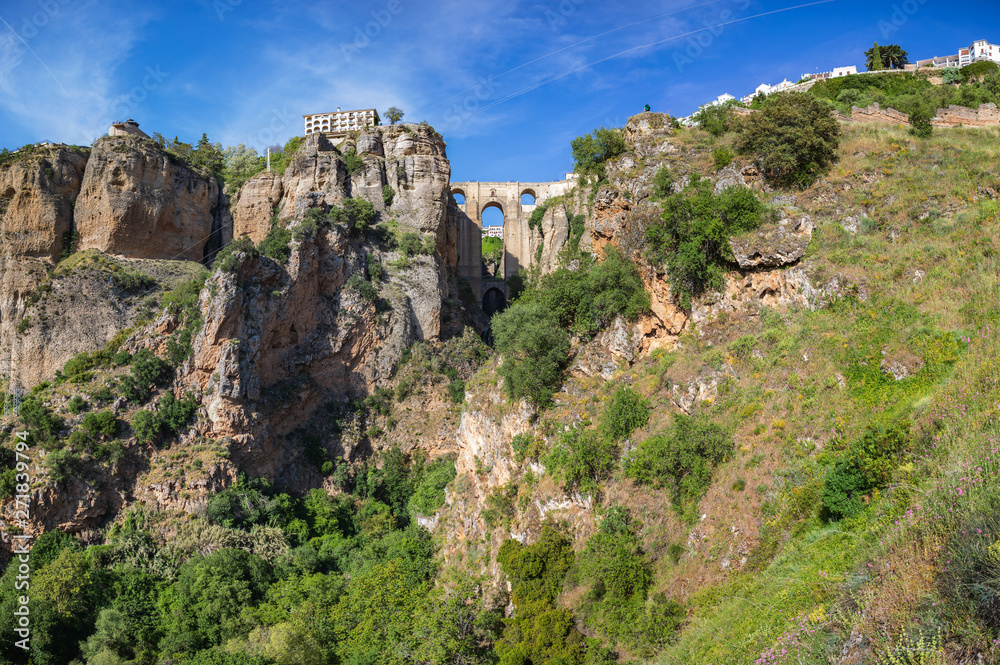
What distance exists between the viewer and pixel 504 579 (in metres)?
23.9

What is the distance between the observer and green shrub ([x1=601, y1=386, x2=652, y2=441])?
73.0 ft

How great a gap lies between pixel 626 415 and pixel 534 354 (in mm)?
5708

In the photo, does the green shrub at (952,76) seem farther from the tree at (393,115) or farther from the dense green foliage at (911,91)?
the tree at (393,115)

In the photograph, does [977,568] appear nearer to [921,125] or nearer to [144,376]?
[921,125]

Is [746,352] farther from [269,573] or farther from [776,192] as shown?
[269,573]

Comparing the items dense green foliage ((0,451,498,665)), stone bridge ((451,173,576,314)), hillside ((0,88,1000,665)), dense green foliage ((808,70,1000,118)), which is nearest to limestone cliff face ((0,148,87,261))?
hillside ((0,88,1000,665))

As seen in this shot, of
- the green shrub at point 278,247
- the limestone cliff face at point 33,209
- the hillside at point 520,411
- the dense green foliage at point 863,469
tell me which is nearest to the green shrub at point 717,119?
the hillside at point 520,411

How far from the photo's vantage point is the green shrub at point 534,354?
26.2 m

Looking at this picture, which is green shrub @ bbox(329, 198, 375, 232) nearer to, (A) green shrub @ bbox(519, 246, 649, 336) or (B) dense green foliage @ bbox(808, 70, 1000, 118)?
(A) green shrub @ bbox(519, 246, 649, 336)

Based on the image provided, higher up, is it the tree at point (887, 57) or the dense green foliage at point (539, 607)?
the tree at point (887, 57)

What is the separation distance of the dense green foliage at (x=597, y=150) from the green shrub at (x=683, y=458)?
46.4ft

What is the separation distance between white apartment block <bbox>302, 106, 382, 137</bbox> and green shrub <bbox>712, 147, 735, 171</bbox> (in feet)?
100

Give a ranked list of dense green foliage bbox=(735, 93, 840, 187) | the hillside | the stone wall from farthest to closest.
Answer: the stone wall < dense green foliage bbox=(735, 93, 840, 187) < the hillside

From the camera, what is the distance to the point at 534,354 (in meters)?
27.0
